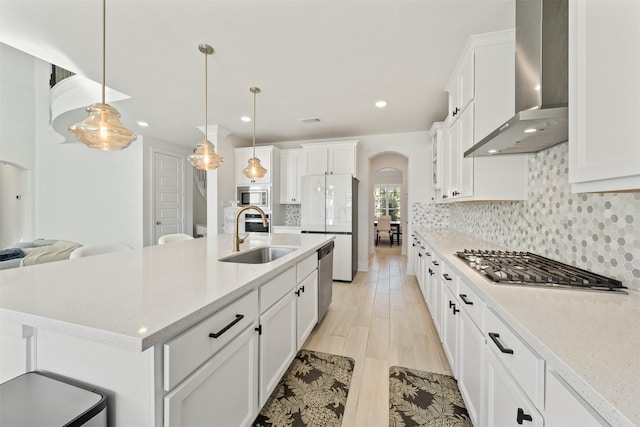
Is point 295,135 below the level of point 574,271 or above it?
above

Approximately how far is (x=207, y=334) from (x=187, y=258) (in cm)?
86

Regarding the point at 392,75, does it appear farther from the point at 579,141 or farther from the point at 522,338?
the point at 522,338

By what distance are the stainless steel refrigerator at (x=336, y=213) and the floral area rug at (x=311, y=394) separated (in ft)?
7.13

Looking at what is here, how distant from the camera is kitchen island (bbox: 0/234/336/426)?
2.43 ft

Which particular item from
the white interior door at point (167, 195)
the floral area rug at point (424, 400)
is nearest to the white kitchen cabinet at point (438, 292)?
the floral area rug at point (424, 400)

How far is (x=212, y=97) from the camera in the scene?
3146 mm

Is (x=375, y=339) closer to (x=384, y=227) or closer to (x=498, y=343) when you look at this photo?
(x=498, y=343)

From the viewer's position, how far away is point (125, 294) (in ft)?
3.14

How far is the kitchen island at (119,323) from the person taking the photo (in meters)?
0.74

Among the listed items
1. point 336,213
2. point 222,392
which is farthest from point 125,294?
point 336,213

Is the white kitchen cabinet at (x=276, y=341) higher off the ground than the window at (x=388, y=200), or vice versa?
the window at (x=388, y=200)

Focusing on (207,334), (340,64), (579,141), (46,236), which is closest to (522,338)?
(579,141)

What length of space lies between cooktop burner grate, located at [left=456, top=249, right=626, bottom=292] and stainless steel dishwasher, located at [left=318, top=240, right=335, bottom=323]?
1253 millimetres

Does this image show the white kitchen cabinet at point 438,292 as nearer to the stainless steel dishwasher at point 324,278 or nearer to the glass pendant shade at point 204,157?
the stainless steel dishwasher at point 324,278
